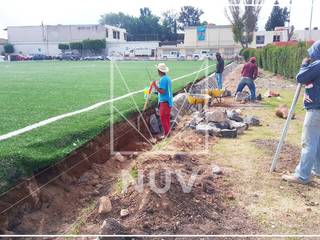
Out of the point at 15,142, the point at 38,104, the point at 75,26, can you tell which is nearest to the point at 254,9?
the point at 75,26

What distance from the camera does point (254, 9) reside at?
57562mm

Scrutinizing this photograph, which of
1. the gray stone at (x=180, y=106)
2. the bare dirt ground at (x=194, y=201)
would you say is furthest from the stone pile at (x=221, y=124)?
the gray stone at (x=180, y=106)

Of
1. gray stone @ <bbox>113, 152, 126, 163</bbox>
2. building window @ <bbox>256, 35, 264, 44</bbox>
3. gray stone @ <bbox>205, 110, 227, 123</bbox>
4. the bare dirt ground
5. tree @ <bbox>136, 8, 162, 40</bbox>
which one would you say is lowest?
gray stone @ <bbox>113, 152, 126, 163</bbox>

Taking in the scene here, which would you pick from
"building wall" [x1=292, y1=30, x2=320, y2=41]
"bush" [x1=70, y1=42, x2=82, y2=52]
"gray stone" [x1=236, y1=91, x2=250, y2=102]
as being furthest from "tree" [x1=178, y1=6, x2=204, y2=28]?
"gray stone" [x1=236, y1=91, x2=250, y2=102]

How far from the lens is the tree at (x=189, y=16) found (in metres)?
103

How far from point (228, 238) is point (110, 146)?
419cm

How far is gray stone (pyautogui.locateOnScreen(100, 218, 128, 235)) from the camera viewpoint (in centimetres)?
382

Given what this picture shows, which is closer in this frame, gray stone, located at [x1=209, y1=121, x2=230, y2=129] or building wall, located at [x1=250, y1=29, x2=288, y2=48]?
gray stone, located at [x1=209, y1=121, x2=230, y2=129]

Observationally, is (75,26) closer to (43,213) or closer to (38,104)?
(38,104)

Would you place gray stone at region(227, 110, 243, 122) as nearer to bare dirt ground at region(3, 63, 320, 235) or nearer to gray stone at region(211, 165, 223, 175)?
bare dirt ground at region(3, 63, 320, 235)

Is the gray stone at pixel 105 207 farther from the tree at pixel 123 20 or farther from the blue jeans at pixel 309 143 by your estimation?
the tree at pixel 123 20

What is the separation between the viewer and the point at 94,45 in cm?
7031

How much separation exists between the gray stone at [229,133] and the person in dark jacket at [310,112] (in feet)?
9.72

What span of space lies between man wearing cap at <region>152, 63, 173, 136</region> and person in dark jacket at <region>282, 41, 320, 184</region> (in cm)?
352
